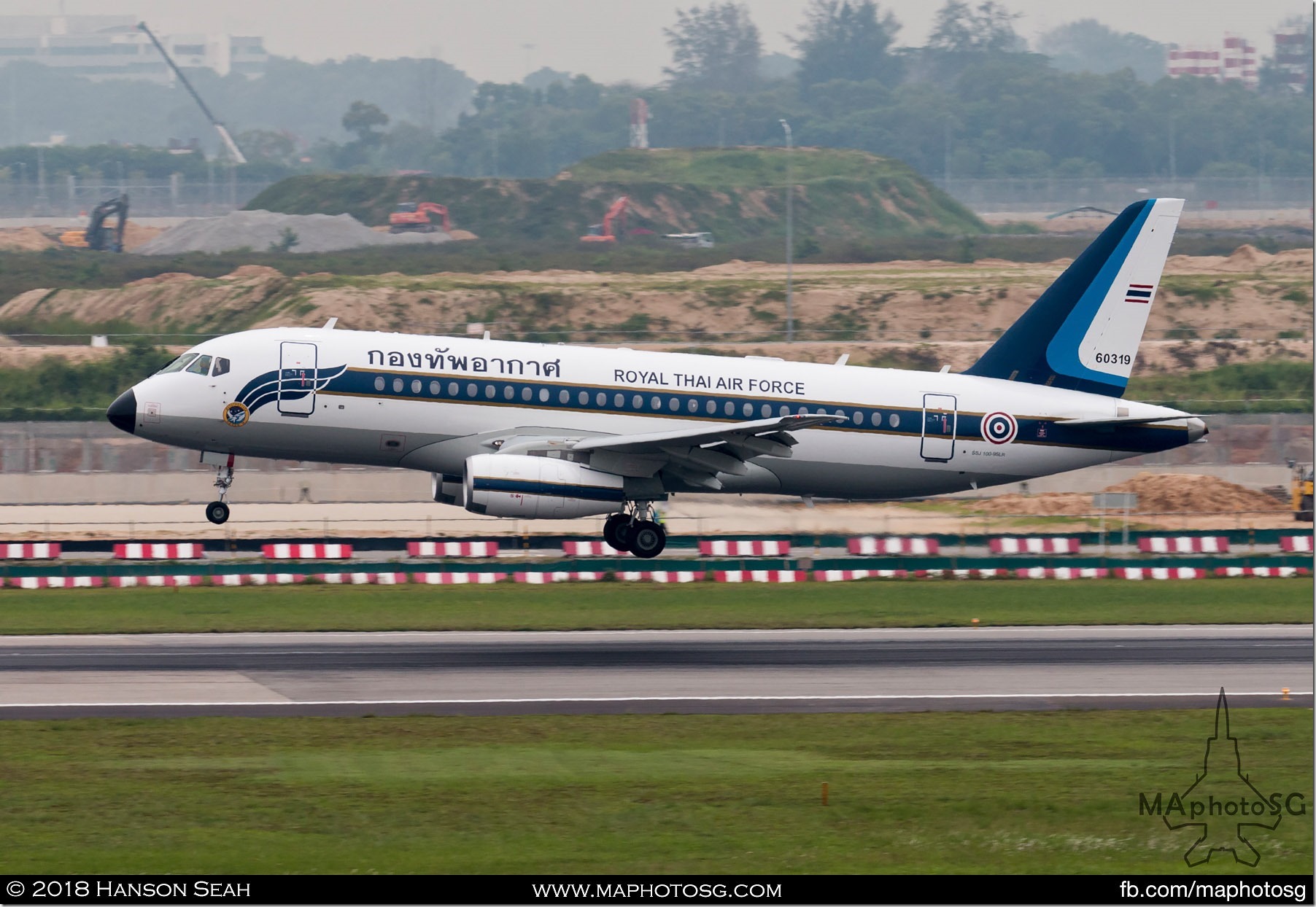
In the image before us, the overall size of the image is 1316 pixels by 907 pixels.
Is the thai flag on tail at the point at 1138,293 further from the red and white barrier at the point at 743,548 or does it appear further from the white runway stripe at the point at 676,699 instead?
the white runway stripe at the point at 676,699

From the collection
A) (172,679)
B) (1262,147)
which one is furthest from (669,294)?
(1262,147)

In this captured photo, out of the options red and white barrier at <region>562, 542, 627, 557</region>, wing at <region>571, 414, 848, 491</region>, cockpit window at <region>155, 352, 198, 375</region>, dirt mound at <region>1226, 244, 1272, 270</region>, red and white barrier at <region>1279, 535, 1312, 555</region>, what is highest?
dirt mound at <region>1226, 244, 1272, 270</region>

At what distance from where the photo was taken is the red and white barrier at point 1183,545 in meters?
49.5

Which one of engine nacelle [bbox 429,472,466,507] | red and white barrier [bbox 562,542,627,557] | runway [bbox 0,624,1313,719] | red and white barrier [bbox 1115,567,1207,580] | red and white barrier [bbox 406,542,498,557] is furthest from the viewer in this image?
red and white barrier [bbox 562,542,627,557]

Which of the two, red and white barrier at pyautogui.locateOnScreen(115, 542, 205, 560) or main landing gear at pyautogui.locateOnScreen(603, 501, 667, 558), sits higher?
main landing gear at pyautogui.locateOnScreen(603, 501, 667, 558)

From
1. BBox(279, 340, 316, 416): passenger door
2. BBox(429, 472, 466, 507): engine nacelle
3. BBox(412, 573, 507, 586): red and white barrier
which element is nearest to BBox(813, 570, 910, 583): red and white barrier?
BBox(412, 573, 507, 586): red and white barrier

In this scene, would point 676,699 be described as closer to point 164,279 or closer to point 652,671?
point 652,671

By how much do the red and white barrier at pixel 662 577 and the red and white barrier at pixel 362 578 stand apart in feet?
20.1

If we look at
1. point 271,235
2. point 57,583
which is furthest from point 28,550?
point 271,235

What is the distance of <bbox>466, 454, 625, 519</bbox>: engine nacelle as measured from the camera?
36.0 m

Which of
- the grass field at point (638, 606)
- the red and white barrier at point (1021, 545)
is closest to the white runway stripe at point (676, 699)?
the grass field at point (638, 606)

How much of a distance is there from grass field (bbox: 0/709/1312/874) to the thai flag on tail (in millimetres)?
17319

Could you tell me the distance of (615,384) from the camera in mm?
39031

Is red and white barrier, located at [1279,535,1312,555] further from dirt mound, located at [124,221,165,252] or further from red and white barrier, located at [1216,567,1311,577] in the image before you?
dirt mound, located at [124,221,165,252]
